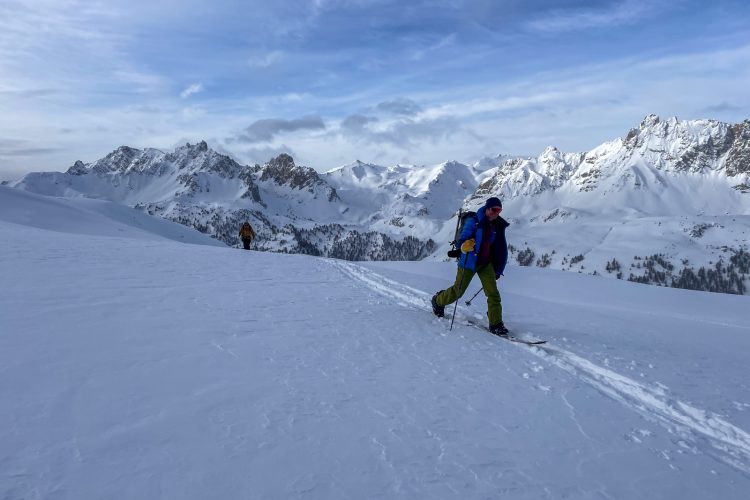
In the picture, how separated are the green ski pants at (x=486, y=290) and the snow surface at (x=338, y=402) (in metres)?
0.58

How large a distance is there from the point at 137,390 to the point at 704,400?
7610 mm

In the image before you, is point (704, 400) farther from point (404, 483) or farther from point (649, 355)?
point (404, 483)

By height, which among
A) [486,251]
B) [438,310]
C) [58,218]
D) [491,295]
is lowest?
[58,218]

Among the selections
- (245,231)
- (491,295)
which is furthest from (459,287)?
(245,231)

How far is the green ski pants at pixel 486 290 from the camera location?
36.4 ft

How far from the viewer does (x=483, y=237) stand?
11.3 m

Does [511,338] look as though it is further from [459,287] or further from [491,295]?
[459,287]

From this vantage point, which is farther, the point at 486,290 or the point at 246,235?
the point at 246,235

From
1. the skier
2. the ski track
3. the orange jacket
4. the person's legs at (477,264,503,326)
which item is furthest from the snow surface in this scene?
the orange jacket

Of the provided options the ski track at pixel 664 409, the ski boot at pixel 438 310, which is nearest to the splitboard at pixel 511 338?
the ski track at pixel 664 409

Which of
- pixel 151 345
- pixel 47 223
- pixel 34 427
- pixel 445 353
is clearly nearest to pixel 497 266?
pixel 445 353

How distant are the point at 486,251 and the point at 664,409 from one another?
17.3ft

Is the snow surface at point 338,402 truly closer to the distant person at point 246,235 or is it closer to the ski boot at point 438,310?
the ski boot at point 438,310

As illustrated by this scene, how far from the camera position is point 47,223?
47.8 metres
